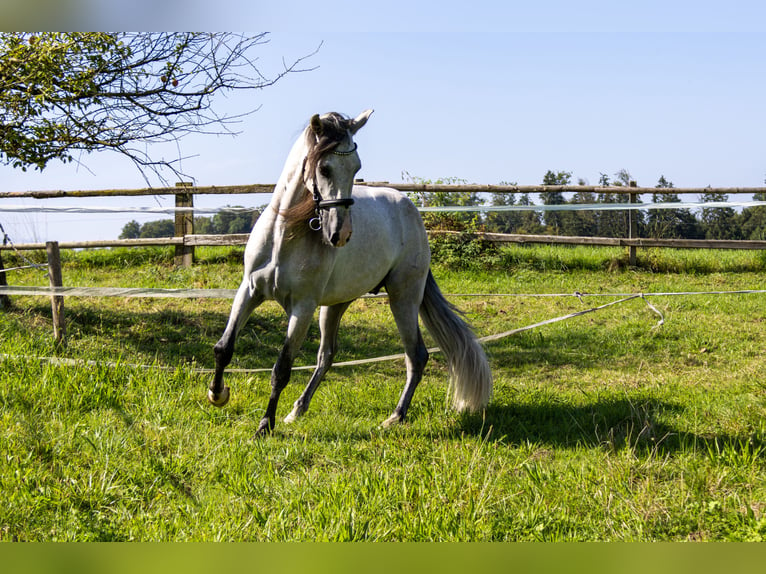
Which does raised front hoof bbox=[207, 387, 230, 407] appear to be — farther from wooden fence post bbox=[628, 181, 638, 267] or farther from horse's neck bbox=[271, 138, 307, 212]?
wooden fence post bbox=[628, 181, 638, 267]

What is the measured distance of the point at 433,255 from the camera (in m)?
12.0

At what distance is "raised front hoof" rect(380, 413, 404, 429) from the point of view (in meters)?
4.68

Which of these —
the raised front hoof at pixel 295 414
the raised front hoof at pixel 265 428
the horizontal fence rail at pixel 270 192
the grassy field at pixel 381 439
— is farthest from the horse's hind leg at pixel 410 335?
the horizontal fence rail at pixel 270 192

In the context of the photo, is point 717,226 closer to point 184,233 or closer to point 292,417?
point 184,233

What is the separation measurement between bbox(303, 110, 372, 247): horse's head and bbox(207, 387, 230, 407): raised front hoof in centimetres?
140

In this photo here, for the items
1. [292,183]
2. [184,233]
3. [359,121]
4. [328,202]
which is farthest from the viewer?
[184,233]

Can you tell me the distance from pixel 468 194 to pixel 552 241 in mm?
2045

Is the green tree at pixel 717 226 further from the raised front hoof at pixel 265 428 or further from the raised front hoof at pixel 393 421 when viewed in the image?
the raised front hoof at pixel 265 428

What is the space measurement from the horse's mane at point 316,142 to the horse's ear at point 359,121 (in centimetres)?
3

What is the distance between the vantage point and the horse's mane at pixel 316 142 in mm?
3883

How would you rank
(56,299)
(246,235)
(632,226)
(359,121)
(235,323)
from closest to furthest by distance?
1. (359,121)
2. (235,323)
3. (56,299)
4. (246,235)
5. (632,226)

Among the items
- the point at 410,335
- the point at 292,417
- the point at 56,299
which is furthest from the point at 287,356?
the point at 56,299

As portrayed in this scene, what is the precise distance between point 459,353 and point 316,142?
2.17 metres

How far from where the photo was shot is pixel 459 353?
5.21 meters
